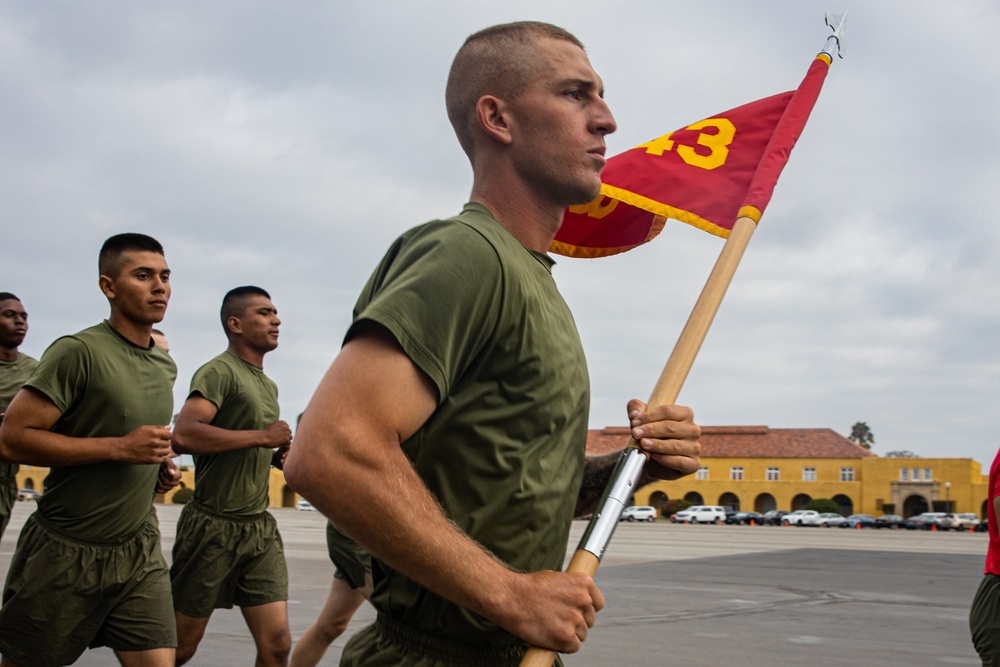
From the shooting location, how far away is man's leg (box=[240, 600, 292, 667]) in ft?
19.5

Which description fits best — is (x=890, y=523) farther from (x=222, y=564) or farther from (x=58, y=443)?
(x=58, y=443)

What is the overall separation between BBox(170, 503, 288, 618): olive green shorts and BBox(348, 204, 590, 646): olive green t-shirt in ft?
14.2

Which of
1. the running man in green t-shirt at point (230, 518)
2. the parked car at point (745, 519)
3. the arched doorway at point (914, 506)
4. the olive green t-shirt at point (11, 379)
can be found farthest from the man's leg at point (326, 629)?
the arched doorway at point (914, 506)

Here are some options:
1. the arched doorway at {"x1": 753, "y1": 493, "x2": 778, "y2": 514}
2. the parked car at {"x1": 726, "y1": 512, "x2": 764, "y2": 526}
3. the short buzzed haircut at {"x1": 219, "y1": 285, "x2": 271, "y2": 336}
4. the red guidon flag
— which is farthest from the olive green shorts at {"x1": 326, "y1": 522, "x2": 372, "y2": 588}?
the arched doorway at {"x1": 753, "y1": 493, "x2": 778, "y2": 514}

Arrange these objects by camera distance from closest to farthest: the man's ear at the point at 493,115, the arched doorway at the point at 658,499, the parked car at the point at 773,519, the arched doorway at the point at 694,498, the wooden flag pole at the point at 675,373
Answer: the wooden flag pole at the point at 675,373
the man's ear at the point at 493,115
the parked car at the point at 773,519
the arched doorway at the point at 694,498
the arched doorway at the point at 658,499

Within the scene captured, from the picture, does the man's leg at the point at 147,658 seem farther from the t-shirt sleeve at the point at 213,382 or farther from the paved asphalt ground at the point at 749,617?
the paved asphalt ground at the point at 749,617

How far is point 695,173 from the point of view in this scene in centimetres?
386

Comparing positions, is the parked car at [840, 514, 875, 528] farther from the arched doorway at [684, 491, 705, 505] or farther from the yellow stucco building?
the arched doorway at [684, 491, 705, 505]

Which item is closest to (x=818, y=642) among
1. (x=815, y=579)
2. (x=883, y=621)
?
(x=883, y=621)

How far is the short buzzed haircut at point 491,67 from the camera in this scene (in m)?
2.31

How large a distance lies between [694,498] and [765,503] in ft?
19.1

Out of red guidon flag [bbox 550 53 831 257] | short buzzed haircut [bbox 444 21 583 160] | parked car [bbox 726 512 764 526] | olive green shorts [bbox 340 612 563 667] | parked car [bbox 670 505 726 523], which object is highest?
parked car [bbox 726 512 764 526]

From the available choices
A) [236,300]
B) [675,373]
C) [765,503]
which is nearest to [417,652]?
[675,373]

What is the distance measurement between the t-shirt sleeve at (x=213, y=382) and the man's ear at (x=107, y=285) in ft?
4.13
